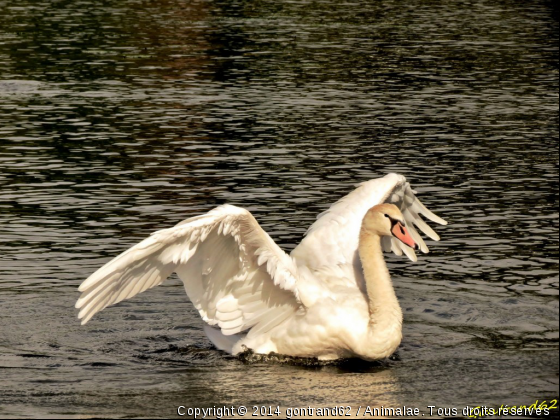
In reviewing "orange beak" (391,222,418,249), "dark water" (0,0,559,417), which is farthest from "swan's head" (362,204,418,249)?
"dark water" (0,0,559,417)

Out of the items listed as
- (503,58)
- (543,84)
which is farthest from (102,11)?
(543,84)

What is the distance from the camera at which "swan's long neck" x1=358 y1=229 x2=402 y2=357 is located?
11383 mm

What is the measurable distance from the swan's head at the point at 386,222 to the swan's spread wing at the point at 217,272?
85 cm

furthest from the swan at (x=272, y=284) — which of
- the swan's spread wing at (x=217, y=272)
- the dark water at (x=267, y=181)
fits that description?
the dark water at (x=267, y=181)

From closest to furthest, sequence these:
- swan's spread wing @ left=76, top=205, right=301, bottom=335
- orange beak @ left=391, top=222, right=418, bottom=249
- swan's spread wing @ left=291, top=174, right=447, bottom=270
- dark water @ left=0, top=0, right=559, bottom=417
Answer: swan's spread wing @ left=76, top=205, right=301, bottom=335 → dark water @ left=0, top=0, right=559, bottom=417 → orange beak @ left=391, top=222, right=418, bottom=249 → swan's spread wing @ left=291, top=174, right=447, bottom=270

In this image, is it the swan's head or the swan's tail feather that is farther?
the swan's tail feather

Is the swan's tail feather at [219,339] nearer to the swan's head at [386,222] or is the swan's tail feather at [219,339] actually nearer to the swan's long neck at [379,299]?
the swan's long neck at [379,299]

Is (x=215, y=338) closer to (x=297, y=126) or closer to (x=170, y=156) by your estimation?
(x=170, y=156)

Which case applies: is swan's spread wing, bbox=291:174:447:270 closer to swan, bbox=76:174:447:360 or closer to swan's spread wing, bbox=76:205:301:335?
swan, bbox=76:174:447:360

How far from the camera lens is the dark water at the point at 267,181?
11.2 metres

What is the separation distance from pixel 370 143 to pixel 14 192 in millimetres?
A: 6444

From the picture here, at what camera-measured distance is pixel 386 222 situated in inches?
465

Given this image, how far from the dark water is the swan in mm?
285

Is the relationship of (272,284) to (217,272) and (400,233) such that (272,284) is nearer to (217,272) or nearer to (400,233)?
(217,272)
